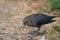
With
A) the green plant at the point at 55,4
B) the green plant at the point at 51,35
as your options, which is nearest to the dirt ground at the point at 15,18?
the green plant at the point at 51,35

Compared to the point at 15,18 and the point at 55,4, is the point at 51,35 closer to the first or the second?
the point at 55,4

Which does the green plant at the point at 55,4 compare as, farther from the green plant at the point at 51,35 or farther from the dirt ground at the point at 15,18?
the green plant at the point at 51,35

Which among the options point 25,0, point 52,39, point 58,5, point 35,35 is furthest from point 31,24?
point 25,0

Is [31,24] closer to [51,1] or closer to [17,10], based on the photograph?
[51,1]

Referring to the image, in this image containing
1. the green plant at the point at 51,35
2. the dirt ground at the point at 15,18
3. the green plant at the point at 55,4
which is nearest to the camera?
the green plant at the point at 51,35

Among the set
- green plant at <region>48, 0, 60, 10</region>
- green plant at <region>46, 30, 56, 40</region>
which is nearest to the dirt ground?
green plant at <region>46, 30, 56, 40</region>

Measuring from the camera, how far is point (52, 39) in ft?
22.4

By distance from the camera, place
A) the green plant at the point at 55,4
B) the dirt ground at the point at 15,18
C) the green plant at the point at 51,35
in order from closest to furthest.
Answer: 1. the green plant at the point at 51,35
2. the dirt ground at the point at 15,18
3. the green plant at the point at 55,4

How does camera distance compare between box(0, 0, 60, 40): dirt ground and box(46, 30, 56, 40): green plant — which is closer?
box(46, 30, 56, 40): green plant

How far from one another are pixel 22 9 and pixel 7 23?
2.20 m

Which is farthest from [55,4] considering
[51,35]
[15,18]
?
[51,35]

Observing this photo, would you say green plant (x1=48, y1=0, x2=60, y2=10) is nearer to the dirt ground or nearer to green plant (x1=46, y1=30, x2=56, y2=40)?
the dirt ground

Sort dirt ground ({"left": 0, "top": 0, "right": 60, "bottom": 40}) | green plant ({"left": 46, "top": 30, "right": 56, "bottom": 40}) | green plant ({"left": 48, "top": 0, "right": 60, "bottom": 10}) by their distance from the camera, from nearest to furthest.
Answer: green plant ({"left": 46, "top": 30, "right": 56, "bottom": 40}), dirt ground ({"left": 0, "top": 0, "right": 60, "bottom": 40}), green plant ({"left": 48, "top": 0, "right": 60, "bottom": 10})

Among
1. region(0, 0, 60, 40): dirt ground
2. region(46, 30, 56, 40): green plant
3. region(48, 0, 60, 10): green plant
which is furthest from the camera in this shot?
region(48, 0, 60, 10): green plant
